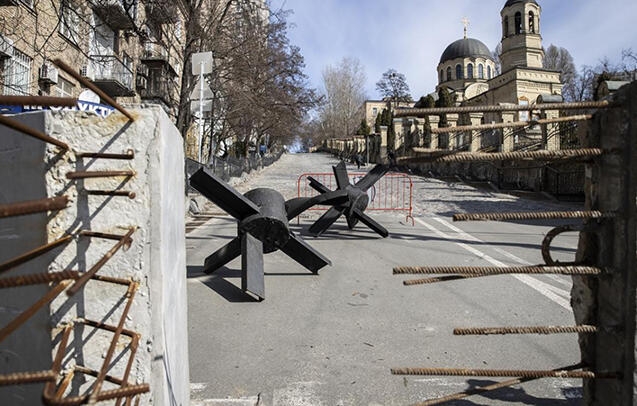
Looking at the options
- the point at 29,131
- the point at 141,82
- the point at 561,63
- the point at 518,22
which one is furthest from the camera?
the point at 561,63

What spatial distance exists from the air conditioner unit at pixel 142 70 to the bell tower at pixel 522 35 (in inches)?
1622

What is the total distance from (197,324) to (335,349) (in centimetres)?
148

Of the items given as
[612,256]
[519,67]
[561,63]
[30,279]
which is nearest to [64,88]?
[30,279]

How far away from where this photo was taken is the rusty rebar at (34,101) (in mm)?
1159

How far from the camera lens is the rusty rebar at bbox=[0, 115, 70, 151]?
1.22 m

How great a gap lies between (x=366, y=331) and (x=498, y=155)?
265cm

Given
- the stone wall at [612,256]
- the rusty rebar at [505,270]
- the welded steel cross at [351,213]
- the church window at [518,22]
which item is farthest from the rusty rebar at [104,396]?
the church window at [518,22]

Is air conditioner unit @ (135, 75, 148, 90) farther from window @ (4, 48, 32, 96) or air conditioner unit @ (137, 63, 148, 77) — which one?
window @ (4, 48, 32, 96)

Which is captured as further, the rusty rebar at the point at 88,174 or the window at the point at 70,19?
the window at the point at 70,19

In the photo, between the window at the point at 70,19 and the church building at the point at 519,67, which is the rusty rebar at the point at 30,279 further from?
the church building at the point at 519,67

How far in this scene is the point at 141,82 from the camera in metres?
29.4

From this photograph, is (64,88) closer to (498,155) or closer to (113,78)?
Result: (113,78)

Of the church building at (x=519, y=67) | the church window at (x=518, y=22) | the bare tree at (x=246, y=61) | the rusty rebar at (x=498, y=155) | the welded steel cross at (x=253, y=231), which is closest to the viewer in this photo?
the rusty rebar at (x=498, y=155)

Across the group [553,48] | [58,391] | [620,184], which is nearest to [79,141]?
[58,391]
